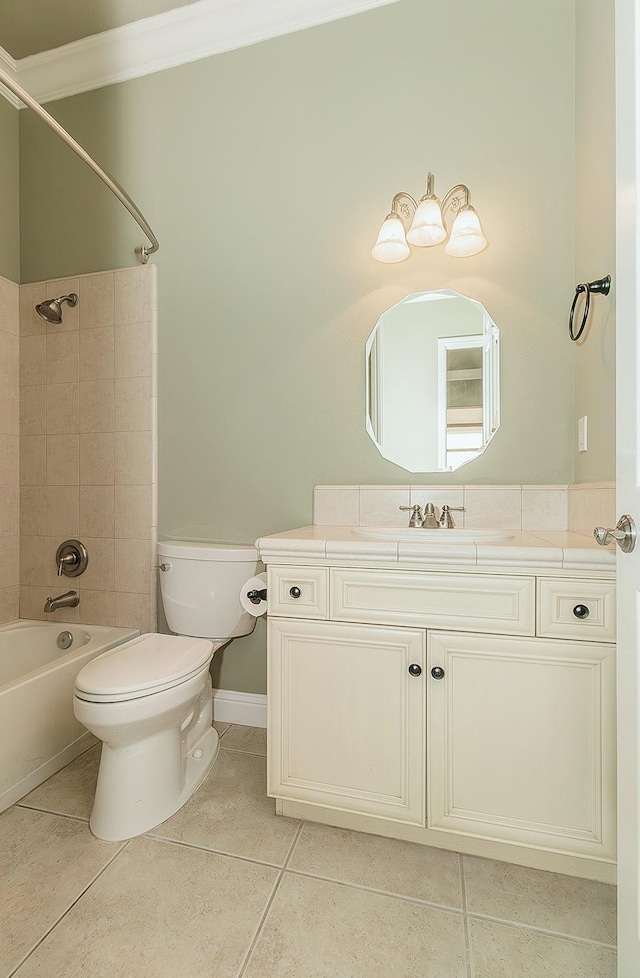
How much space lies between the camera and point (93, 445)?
2.28m

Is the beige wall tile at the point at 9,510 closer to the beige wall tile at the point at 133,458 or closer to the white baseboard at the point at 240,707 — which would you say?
the beige wall tile at the point at 133,458

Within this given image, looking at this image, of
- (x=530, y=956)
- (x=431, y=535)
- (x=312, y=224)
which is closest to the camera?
(x=530, y=956)

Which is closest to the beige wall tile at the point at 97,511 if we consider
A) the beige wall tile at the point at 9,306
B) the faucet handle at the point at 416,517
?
the beige wall tile at the point at 9,306

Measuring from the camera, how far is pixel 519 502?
1.75 metres

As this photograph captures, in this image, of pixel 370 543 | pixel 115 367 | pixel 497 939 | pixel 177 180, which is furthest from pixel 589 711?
pixel 177 180

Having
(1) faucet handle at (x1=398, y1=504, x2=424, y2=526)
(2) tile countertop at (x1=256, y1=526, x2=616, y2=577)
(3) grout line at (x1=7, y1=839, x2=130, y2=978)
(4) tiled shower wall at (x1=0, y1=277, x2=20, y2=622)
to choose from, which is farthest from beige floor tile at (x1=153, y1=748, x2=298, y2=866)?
(4) tiled shower wall at (x1=0, y1=277, x2=20, y2=622)

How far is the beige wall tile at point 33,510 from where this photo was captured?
2.39 meters

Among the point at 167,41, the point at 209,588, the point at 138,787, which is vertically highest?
the point at 167,41

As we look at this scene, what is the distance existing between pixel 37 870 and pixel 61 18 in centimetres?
299

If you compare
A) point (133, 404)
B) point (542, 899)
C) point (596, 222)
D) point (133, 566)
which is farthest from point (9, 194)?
point (542, 899)

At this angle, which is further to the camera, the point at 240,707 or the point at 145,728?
the point at 240,707

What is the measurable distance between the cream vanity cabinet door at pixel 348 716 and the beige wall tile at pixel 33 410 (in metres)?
1.64

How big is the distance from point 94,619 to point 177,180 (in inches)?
75.5

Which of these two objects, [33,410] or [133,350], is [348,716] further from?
[33,410]
